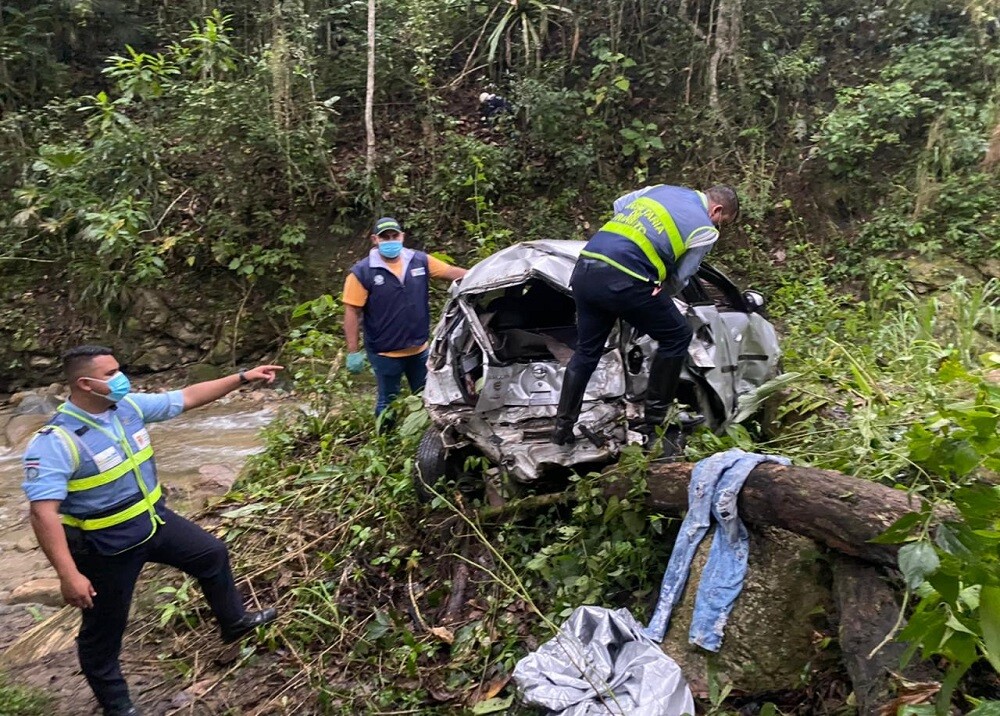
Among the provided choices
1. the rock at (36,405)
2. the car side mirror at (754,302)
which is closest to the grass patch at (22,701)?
the car side mirror at (754,302)

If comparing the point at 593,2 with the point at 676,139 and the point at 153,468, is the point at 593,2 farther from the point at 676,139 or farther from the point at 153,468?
the point at 153,468

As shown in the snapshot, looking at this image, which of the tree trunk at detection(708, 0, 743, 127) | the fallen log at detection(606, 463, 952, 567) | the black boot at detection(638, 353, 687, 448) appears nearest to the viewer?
the fallen log at detection(606, 463, 952, 567)

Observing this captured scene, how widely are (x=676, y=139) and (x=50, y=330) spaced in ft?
29.6

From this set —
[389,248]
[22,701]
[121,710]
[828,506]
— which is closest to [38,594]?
[22,701]

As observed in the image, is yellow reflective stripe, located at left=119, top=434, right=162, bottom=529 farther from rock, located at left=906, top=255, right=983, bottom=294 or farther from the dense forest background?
rock, located at left=906, top=255, right=983, bottom=294

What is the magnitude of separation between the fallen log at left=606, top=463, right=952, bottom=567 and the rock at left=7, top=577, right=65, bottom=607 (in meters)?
4.59

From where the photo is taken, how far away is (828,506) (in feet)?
7.55

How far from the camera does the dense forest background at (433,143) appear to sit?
8531 millimetres

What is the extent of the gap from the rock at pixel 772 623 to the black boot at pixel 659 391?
1.02m

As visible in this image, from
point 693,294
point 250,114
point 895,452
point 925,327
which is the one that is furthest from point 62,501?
point 250,114

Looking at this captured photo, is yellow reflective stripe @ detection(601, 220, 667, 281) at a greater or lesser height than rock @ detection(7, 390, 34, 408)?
greater

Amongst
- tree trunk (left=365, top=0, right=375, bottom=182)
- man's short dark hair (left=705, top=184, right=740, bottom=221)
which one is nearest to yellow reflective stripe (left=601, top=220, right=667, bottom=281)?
man's short dark hair (left=705, top=184, right=740, bottom=221)

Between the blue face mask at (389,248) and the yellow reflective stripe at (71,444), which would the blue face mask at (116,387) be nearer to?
the yellow reflective stripe at (71,444)

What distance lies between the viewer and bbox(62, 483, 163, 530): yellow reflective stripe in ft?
9.68
